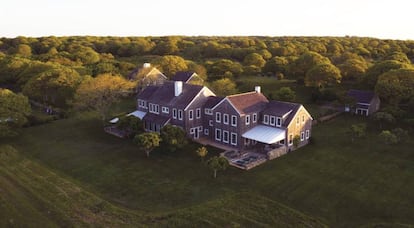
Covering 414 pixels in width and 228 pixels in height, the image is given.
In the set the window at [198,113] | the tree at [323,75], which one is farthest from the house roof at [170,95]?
the tree at [323,75]

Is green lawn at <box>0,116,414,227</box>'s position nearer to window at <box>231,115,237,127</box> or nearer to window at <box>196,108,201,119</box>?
window at <box>196,108,201,119</box>

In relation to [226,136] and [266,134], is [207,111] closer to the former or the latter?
[226,136]

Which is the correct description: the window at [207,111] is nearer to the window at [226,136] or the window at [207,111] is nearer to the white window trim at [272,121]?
the window at [226,136]

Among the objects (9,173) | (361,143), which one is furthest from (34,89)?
(361,143)

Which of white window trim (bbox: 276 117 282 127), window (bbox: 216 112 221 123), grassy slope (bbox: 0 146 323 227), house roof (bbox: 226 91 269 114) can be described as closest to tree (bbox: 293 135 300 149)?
white window trim (bbox: 276 117 282 127)

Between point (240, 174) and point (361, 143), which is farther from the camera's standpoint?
point (361, 143)

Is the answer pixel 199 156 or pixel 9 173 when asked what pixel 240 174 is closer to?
pixel 199 156
